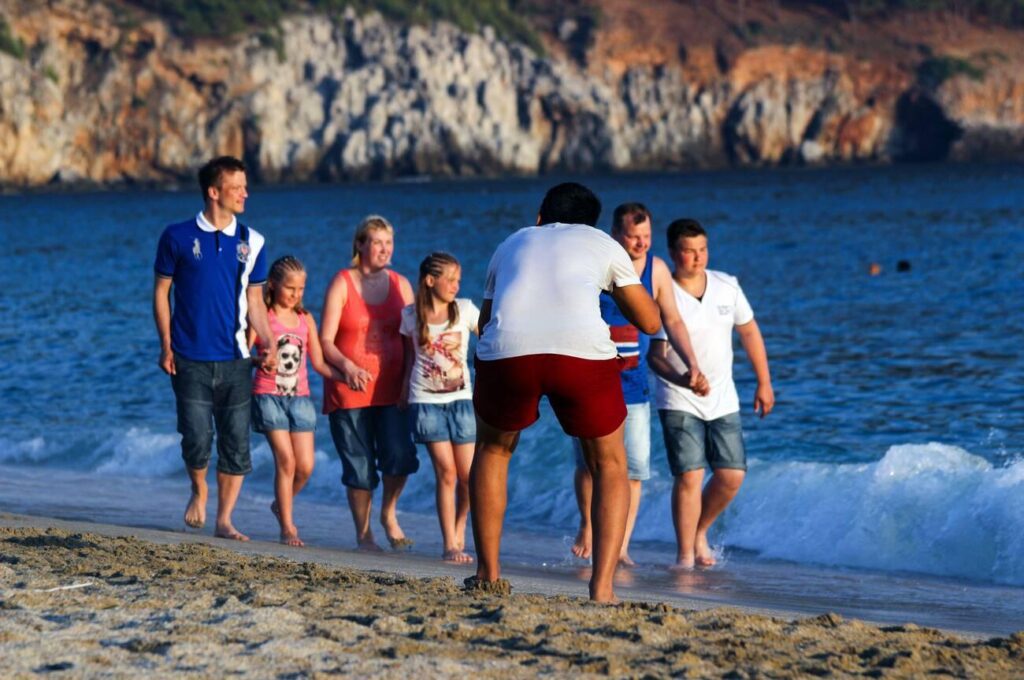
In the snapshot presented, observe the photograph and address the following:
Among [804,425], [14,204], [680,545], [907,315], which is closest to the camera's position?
[680,545]

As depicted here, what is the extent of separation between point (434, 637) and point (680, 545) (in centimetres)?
→ 322

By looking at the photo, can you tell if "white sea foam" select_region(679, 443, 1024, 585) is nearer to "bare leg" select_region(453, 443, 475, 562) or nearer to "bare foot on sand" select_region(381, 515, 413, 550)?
"bare leg" select_region(453, 443, 475, 562)

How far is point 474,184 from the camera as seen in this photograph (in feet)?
295

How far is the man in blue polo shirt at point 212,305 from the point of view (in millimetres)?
7664

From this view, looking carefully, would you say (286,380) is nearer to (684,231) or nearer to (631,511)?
(631,511)

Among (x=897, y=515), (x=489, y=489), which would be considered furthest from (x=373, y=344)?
(x=897, y=515)

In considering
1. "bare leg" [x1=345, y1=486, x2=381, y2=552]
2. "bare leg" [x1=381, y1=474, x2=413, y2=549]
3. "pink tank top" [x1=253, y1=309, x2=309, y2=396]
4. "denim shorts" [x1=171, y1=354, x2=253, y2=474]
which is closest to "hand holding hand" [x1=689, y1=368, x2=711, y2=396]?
"bare leg" [x1=381, y1=474, x2=413, y2=549]

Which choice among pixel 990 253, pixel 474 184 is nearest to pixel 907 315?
pixel 990 253

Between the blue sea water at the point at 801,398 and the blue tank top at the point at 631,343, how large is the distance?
188cm

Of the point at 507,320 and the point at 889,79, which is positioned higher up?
the point at 889,79

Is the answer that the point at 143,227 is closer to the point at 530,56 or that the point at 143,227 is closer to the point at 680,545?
the point at 680,545

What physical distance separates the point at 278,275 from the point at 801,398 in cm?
733

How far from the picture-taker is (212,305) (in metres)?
7.70

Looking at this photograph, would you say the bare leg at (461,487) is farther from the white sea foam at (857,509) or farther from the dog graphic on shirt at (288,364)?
the white sea foam at (857,509)
